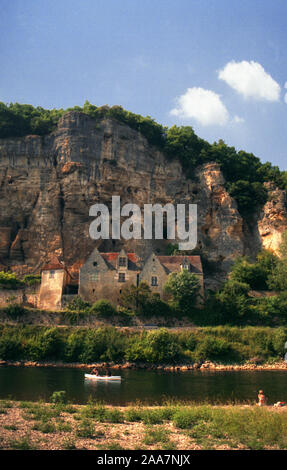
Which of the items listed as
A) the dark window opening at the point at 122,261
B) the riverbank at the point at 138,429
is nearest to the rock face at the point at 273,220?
the dark window opening at the point at 122,261

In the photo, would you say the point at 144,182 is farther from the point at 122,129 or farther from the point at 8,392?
the point at 8,392

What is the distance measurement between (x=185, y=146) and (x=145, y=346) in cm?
3569

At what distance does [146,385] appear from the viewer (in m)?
24.9

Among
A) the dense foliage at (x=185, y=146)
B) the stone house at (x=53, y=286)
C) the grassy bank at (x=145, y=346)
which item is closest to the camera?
the grassy bank at (x=145, y=346)

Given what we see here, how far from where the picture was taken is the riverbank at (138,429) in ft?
34.5

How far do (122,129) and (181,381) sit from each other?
128 ft

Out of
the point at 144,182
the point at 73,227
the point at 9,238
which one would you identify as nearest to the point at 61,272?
the point at 73,227

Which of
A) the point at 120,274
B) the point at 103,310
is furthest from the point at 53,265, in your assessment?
the point at 103,310

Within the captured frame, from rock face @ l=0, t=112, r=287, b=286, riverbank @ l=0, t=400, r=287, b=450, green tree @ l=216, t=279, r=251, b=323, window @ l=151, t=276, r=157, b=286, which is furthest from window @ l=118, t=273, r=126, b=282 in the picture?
riverbank @ l=0, t=400, r=287, b=450

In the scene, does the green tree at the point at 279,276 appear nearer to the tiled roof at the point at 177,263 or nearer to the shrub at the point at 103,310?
the tiled roof at the point at 177,263

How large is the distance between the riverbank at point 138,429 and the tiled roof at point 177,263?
2911cm

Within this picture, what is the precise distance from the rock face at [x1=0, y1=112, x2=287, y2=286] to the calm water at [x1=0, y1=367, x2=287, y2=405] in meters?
21.5

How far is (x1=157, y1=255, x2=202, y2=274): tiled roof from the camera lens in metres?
44.5
